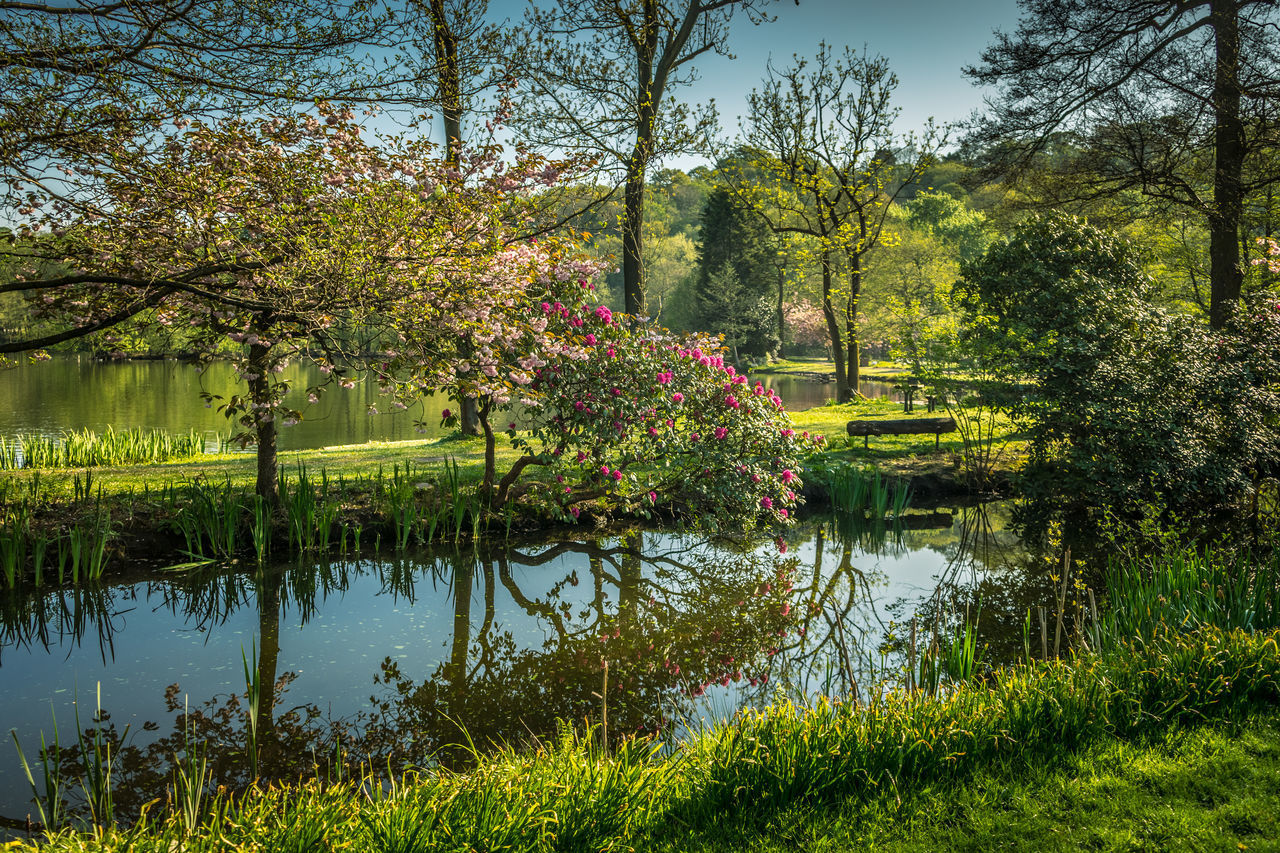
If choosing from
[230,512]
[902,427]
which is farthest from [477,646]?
[902,427]

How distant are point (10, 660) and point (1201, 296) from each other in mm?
25106

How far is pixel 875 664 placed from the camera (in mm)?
5477

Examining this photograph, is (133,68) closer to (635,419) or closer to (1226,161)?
(635,419)

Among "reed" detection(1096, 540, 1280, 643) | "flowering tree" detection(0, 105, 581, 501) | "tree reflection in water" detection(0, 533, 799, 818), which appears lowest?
"tree reflection in water" detection(0, 533, 799, 818)

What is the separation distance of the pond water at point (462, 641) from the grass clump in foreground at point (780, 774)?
1.54 ft

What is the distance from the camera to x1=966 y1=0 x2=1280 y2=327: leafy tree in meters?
11.8

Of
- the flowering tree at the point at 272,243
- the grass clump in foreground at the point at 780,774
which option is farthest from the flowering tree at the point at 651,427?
the grass clump in foreground at the point at 780,774

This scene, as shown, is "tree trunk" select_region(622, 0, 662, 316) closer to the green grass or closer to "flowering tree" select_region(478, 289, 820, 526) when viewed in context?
"flowering tree" select_region(478, 289, 820, 526)

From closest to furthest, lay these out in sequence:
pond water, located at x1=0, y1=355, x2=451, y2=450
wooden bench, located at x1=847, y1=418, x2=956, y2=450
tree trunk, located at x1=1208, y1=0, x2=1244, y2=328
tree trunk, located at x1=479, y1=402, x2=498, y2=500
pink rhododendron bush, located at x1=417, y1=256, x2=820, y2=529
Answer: pink rhododendron bush, located at x1=417, y1=256, x2=820, y2=529, tree trunk, located at x1=479, y1=402, x2=498, y2=500, tree trunk, located at x1=1208, y1=0, x2=1244, y2=328, wooden bench, located at x1=847, y1=418, x2=956, y2=450, pond water, located at x1=0, y1=355, x2=451, y2=450

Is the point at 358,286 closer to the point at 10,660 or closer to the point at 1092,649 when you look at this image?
the point at 10,660

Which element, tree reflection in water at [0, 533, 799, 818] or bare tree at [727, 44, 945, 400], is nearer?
tree reflection in water at [0, 533, 799, 818]

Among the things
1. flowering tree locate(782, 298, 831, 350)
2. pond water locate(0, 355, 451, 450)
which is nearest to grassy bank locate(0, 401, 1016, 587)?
pond water locate(0, 355, 451, 450)

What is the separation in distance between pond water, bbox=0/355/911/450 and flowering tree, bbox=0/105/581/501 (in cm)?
577

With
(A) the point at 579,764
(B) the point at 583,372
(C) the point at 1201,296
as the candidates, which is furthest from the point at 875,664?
(C) the point at 1201,296
